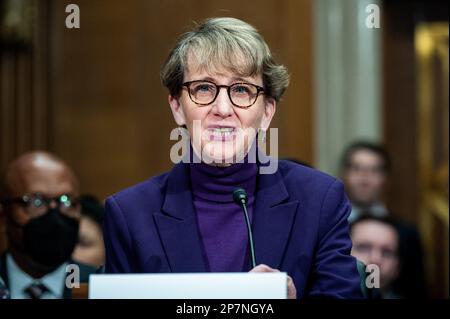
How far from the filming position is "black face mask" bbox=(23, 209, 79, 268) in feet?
11.9

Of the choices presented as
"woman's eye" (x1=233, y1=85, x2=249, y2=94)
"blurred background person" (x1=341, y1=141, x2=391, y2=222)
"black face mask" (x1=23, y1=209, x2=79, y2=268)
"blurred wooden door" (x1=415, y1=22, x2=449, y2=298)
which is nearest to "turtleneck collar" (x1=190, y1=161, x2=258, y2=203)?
"woman's eye" (x1=233, y1=85, x2=249, y2=94)

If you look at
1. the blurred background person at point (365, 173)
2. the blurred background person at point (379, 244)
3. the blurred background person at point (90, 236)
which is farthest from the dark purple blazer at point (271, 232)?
the blurred background person at point (365, 173)

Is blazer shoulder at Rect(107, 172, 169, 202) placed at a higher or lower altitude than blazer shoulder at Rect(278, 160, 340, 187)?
lower

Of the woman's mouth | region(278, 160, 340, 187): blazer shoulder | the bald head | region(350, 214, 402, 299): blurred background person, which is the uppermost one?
the woman's mouth

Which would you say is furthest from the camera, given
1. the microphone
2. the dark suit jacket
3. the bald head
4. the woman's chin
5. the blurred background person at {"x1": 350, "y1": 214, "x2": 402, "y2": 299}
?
Answer: the blurred background person at {"x1": 350, "y1": 214, "x2": 402, "y2": 299}

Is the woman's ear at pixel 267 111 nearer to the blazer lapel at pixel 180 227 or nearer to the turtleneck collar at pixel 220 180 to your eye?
the turtleneck collar at pixel 220 180

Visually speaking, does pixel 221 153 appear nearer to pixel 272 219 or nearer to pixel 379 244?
pixel 272 219

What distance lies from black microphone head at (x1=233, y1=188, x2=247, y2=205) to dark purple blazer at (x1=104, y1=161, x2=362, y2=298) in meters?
0.09

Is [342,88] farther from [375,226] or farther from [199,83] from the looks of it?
[199,83]

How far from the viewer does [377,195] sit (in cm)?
548

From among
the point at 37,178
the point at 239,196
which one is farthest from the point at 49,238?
the point at 239,196

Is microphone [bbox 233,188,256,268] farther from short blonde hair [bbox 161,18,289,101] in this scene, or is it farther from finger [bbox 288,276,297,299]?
short blonde hair [bbox 161,18,289,101]

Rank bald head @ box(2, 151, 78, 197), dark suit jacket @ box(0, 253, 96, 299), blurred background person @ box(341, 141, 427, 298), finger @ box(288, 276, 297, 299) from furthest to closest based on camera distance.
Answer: blurred background person @ box(341, 141, 427, 298)
bald head @ box(2, 151, 78, 197)
dark suit jacket @ box(0, 253, 96, 299)
finger @ box(288, 276, 297, 299)
